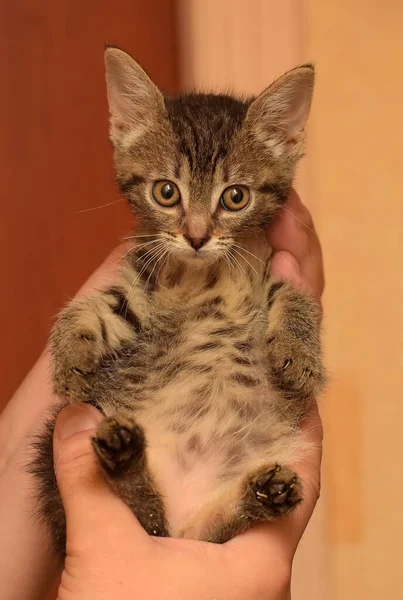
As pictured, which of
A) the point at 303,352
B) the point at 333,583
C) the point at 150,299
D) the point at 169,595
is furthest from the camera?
the point at 333,583

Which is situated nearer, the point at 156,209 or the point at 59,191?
the point at 156,209

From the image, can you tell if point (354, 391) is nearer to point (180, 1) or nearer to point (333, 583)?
point (333, 583)

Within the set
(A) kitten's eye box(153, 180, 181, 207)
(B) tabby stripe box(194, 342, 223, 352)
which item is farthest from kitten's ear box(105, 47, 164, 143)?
(B) tabby stripe box(194, 342, 223, 352)

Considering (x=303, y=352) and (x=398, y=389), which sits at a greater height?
→ (x=303, y=352)

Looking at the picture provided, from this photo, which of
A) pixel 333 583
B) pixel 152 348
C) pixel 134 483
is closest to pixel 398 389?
pixel 333 583

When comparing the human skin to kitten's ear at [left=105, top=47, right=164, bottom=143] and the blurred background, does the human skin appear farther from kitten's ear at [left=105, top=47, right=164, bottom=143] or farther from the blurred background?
the blurred background

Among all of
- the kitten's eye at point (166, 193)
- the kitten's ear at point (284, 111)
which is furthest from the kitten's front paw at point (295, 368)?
the kitten's ear at point (284, 111)

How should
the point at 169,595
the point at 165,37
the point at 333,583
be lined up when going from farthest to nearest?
the point at 165,37 < the point at 333,583 < the point at 169,595

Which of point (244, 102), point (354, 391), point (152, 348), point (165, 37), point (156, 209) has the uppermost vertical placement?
point (165, 37)
